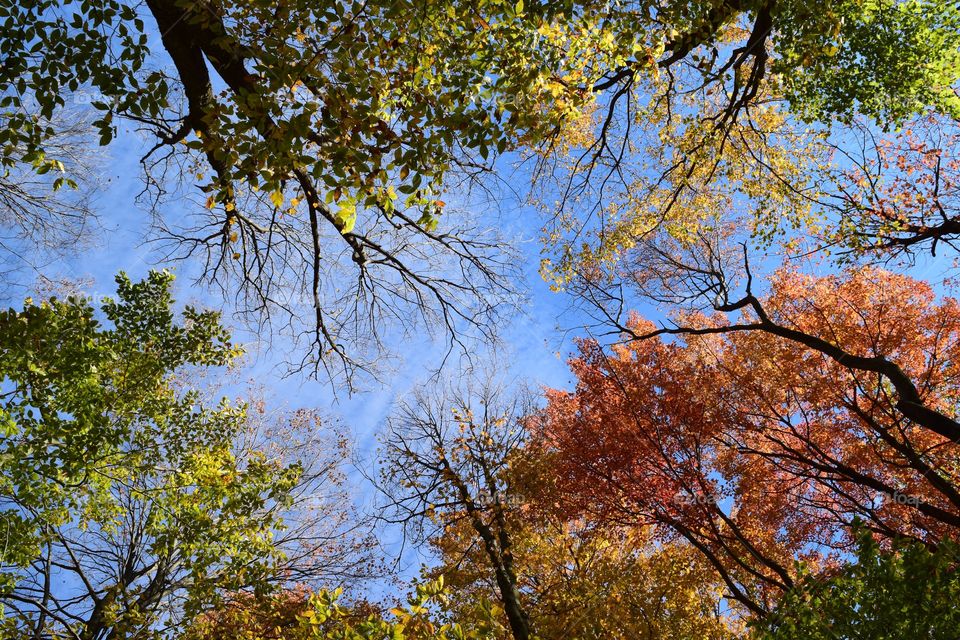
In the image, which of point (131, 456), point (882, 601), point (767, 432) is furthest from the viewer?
point (767, 432)

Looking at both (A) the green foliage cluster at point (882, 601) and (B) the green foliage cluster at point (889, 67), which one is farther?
(B) the green foliage cluster at point (889, 67)

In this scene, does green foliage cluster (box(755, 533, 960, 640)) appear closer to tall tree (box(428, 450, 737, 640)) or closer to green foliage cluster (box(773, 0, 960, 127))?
tall tree (box(428, 450, 737, 640))

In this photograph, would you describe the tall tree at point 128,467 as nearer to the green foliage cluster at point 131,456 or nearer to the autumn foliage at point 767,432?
the green foliage cluster at point 131,456

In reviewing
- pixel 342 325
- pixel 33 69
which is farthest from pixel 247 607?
pixel 33 69

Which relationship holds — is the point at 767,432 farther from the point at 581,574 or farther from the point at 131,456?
the point at 131,456

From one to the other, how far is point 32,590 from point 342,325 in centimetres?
661

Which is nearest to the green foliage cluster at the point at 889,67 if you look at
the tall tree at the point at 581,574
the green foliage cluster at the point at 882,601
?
the green foliage cluster at the point at 882,601

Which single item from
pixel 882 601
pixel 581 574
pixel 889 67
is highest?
pixel 889 67

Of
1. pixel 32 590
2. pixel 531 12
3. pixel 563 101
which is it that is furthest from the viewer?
pixel 32 590

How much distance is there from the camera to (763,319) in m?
8.88

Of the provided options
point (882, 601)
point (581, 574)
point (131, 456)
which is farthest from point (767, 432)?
point (131, 456)

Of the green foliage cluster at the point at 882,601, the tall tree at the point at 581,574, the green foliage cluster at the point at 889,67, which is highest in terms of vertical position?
the green foliage cluster at the point at 889,67

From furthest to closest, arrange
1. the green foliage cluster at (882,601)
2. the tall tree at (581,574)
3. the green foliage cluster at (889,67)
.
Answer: the tall tree at (581,574), the green foliage cluster at (889,67), the green foliage cluster at (882,601)

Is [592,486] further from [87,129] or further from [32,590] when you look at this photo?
[87,129]
